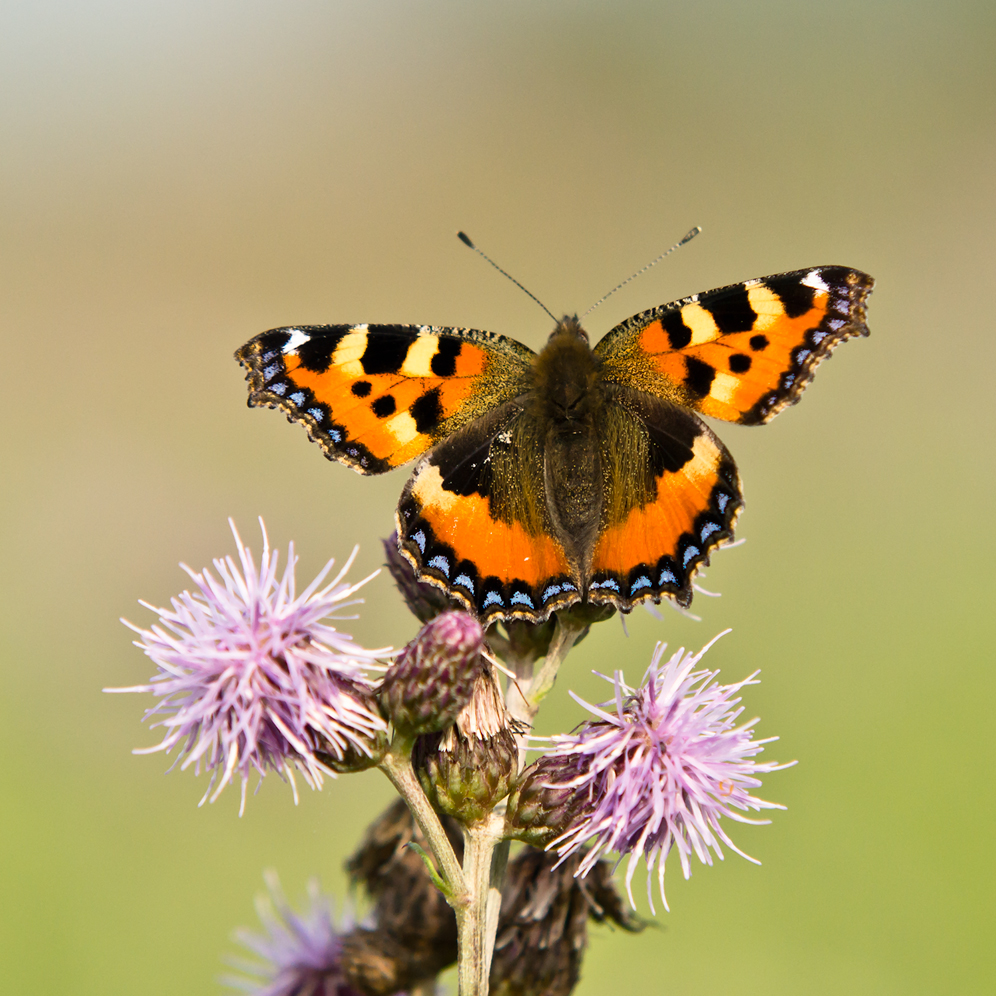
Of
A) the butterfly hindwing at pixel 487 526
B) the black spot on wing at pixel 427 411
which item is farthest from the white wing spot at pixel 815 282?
the black spot on wing at pixel 427 411

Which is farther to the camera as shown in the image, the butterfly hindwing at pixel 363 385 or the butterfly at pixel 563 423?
the butterfly hindwing at pixel 363 385

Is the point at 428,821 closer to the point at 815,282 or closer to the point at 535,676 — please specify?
the point at 535,676

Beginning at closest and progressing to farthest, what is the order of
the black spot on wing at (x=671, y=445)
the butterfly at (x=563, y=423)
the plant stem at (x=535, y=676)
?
1. the plant stem at (x=535, y=676)
2. the butterfly at (x=563, y=423)
3. the black spot on wing at (x=671, y=445)

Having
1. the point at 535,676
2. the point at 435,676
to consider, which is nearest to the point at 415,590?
the point at 535,676

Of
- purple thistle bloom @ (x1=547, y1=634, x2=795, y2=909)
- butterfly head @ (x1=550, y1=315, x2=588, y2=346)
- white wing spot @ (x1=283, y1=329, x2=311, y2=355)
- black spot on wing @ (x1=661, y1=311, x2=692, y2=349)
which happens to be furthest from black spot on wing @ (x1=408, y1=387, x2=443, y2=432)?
purple thistle bloom @ (x1=547, y1=634, x2=795, y2=909)

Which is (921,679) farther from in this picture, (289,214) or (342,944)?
(289,214)

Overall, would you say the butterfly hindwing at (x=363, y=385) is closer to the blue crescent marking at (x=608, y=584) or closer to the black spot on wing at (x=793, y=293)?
the blue crescent marking at (x=608, y=584)

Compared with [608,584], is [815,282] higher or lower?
higher
